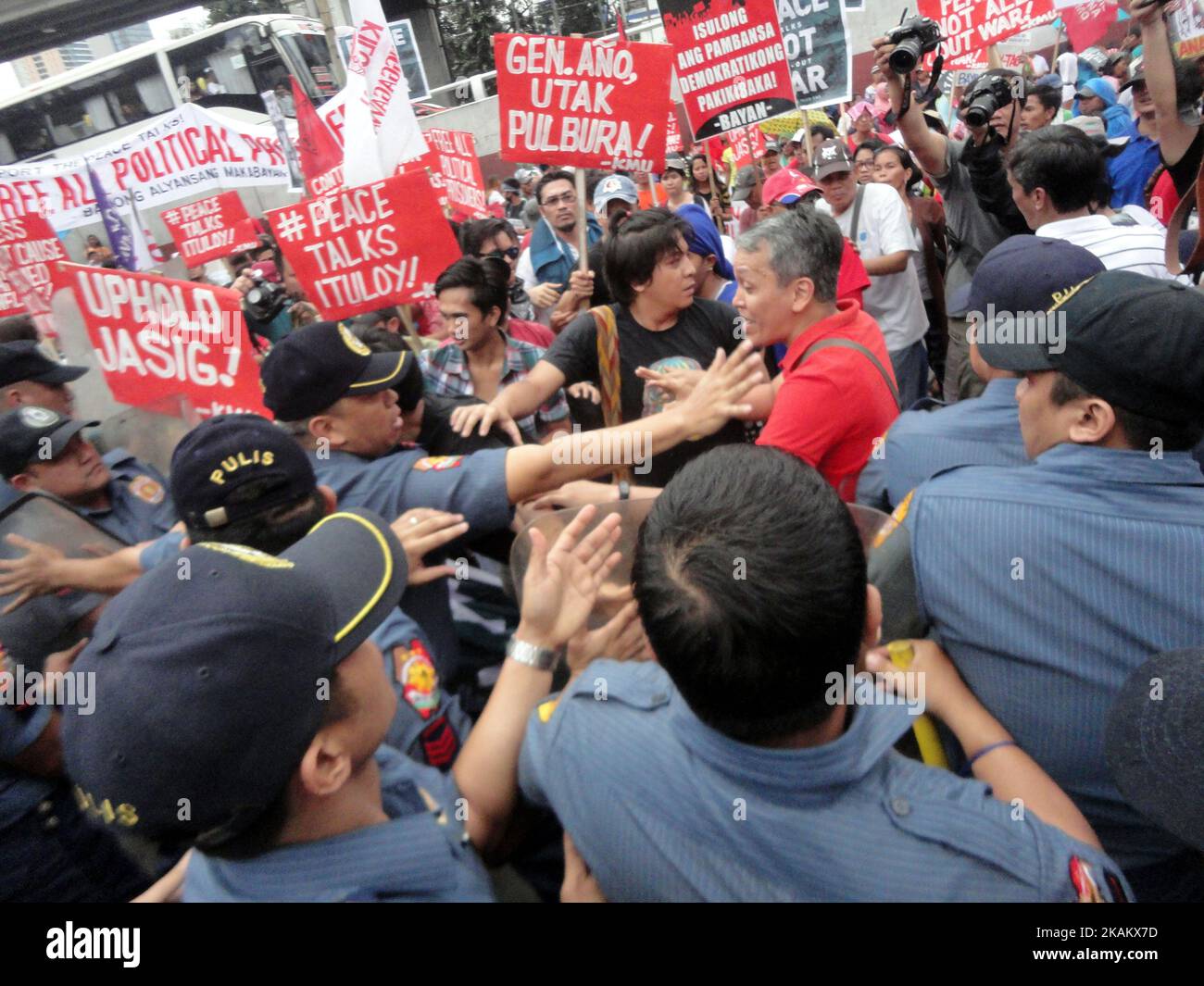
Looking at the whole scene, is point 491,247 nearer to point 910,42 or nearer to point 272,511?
point 910,42

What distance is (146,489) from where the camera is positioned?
99.6 inches

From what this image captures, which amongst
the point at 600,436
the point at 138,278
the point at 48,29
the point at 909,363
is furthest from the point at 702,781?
the point at 48,29

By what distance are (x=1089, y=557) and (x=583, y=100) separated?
3.30 metres

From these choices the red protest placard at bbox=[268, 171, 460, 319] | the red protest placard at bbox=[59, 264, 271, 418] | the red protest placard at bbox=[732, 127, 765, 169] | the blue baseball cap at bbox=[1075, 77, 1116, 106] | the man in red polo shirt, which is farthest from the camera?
the blue baseball cap at bbox=[1075, 77, 1116, 106]

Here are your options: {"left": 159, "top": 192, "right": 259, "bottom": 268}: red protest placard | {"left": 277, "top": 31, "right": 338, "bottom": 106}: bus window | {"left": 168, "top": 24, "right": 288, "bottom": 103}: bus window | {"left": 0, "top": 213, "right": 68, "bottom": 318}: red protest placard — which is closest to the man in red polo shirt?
{"left": 0, "top": 213, "right": 68, "bottom": 318}: red protest placard

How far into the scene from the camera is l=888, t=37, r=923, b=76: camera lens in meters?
3.64

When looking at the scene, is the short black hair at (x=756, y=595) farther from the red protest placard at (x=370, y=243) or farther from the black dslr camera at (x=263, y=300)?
the black dslr camera at (x=263, y=300)

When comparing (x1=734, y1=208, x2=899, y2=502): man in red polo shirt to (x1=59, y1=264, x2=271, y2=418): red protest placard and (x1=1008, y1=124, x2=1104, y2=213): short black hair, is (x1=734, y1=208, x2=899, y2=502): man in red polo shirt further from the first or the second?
(x1=59, y1=264, x2=271, y2=418): red protest placard

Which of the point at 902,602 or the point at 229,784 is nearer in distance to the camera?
the point at 229,784

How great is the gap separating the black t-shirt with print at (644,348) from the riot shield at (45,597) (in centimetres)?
154

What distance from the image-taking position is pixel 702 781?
0.93m

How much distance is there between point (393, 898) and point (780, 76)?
4.49 m

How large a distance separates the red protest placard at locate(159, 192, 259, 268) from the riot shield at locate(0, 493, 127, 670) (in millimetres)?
5650

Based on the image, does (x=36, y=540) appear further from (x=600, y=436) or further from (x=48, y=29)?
(x=48, y=29)
